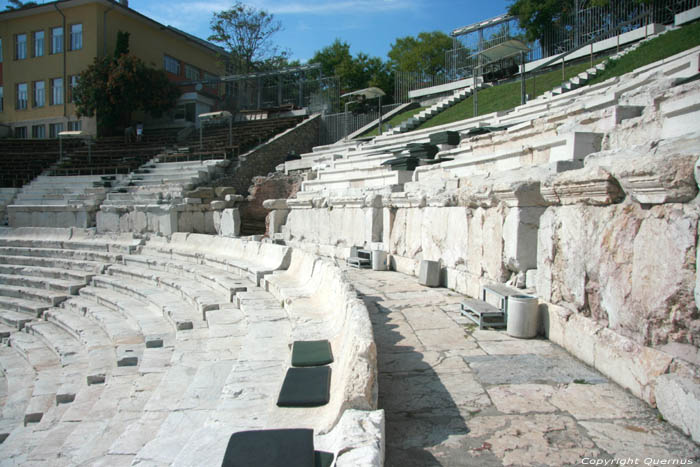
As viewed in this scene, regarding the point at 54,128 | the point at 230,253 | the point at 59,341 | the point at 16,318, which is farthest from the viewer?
the point at 54,128

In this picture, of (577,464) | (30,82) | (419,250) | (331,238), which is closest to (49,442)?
(577,464)

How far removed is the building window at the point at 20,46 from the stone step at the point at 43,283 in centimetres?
2554

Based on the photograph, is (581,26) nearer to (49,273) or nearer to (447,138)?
(447,138)

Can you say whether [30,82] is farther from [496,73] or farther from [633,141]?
[633,141]

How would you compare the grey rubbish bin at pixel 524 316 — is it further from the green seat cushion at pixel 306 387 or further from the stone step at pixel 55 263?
the stone step at pixel 55 263

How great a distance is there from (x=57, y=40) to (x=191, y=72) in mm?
8315

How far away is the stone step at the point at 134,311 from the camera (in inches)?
256

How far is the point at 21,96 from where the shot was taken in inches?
1187

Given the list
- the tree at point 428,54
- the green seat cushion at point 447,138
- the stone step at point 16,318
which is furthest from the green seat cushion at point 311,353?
the tree at point 428,54

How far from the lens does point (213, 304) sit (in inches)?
251

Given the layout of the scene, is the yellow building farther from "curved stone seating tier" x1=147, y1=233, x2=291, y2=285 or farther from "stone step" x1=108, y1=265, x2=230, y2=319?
"stone step" x1=108, y1=265, x2=230, y2=319

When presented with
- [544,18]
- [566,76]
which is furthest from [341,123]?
[544,18]

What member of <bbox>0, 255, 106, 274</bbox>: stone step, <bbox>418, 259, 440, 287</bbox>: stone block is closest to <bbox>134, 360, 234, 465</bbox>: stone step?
<bbox>418, 259, 440, 287</bbox>: stone block

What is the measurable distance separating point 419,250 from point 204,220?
8481 mm
